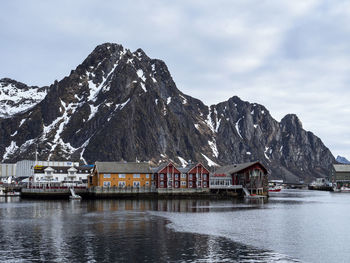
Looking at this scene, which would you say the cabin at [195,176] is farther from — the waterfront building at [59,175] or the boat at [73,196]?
the waterfront building at [59,175]

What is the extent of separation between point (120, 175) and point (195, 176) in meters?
27.5

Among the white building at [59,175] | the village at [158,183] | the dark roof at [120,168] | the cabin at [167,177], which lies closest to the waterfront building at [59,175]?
the white building at [59,175]

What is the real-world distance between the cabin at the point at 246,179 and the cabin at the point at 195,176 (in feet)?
14.2

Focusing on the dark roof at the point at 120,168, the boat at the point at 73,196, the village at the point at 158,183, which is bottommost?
the boat at the point at 73,196

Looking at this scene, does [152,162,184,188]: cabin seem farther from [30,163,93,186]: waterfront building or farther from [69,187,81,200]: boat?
[30,163,93,186]: waterfront building

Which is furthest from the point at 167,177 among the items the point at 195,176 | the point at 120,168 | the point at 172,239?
the point at 172,239

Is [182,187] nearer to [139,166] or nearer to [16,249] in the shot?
[139,166]

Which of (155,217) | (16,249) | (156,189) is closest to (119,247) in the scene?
(16,249)

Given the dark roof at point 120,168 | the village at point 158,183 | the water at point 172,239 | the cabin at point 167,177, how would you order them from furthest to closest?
the cabin at point 167,177, the dark roof at point 120,168, the village at point 158,183, the water at point 172,239

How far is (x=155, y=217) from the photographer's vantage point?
77062mm

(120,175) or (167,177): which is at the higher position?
(120,175)

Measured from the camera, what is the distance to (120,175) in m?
142

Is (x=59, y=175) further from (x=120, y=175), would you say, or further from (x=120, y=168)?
(x=120, y=175)

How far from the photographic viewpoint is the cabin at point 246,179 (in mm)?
154250
